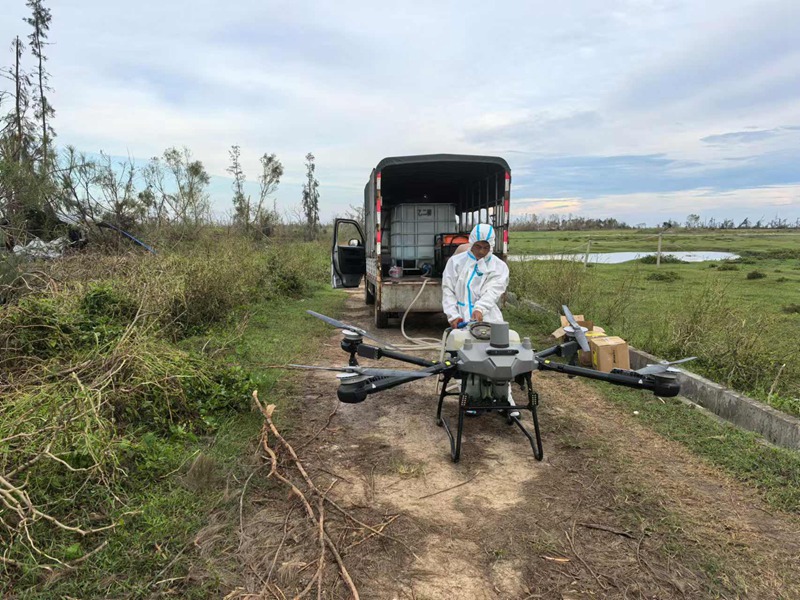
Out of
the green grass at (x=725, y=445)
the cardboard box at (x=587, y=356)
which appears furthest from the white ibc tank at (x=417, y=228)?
the green grass at (x=725, y=445)

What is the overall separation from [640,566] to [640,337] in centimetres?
453

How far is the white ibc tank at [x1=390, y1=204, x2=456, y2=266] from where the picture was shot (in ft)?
31.4

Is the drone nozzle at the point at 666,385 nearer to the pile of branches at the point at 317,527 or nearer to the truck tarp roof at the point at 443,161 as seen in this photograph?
the pile of branches at the point at 317,527

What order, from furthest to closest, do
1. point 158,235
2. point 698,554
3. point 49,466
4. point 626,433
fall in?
point 158,235, point 626,433, point 49,466, point 698,554

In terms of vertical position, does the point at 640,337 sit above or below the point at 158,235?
below

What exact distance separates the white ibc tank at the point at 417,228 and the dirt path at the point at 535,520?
5700 millimetres

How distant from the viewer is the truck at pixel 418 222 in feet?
25.2

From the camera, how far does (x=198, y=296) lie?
743 cm

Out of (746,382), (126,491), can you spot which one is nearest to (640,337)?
(746,382)

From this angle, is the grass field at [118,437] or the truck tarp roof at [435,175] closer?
the grass field at [118,437]

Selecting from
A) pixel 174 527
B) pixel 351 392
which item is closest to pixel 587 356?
pixel 351 392

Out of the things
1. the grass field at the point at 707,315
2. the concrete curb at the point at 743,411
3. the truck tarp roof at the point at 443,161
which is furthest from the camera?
the truck tarp roof at the point at 443,161

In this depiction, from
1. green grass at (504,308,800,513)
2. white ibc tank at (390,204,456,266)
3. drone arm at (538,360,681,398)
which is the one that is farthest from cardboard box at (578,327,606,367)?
white ibc tank at (390,204,456,266)

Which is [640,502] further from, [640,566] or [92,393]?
[92,393]
